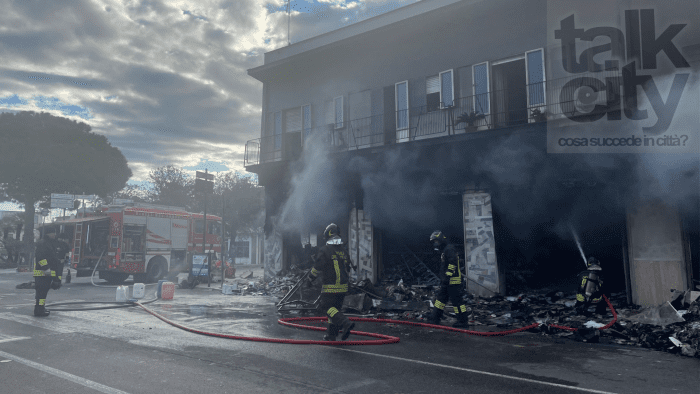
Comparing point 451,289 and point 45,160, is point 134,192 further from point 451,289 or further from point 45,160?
point 451,289

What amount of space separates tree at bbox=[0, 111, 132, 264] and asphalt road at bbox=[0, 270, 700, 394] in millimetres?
28979

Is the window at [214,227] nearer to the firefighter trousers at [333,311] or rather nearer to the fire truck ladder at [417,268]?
the fire truck ladder at [417,268]

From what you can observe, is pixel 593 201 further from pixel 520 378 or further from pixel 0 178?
pixel 0 178

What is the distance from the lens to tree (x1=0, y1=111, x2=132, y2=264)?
109ft

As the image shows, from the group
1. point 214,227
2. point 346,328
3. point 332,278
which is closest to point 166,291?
point 332,278

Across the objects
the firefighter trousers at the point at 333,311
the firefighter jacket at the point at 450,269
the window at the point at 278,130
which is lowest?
the firefighter trousers at the point at 333,311

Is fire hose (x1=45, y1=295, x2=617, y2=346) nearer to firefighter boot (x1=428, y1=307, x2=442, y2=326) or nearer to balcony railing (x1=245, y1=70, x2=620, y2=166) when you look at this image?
firefighter boot (x1=428, y1=307, x2=442, y2=326)

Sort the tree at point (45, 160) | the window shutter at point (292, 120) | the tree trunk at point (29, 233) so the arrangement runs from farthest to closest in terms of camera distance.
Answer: the tree at point (45, 160)
the tree trunk at point (29, 233)
the window shutter at point (292, 120)

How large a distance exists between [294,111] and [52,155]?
2587cm

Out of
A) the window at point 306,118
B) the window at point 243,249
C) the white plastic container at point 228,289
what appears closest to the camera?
the white plastic container at point 228,289

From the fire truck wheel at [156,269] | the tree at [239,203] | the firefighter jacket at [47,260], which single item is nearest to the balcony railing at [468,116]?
the fire truck wheel at [156,269]

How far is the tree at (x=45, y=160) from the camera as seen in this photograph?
33.1 meters

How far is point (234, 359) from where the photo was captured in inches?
229

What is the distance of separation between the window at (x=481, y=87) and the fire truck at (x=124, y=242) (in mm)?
12459
